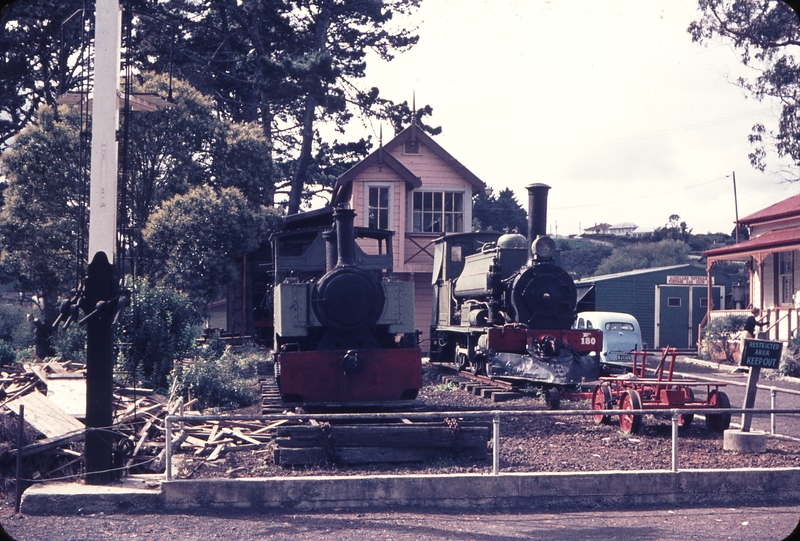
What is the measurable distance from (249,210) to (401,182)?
6.23 m

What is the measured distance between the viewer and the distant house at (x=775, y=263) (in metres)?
22.3

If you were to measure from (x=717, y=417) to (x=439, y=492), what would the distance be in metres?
4.80

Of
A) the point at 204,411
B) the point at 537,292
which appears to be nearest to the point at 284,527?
the point at 204,411

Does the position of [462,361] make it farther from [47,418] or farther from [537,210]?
[47,418]

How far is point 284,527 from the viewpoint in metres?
5.94

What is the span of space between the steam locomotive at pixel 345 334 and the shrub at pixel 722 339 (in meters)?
14.4

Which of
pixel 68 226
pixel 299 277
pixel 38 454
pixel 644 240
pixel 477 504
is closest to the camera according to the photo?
pixel 477 504

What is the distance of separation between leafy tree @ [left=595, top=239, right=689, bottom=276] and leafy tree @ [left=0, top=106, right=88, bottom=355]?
150 ft

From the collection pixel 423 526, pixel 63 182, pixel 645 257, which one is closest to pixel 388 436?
pixel 423 526

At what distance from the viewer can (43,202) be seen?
1688 cm

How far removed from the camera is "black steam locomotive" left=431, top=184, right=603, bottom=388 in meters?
12.8

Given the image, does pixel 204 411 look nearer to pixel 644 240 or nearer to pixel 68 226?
pixel 68 226

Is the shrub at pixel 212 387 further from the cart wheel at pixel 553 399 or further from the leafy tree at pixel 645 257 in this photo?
the leafy tree at pixel 645 257

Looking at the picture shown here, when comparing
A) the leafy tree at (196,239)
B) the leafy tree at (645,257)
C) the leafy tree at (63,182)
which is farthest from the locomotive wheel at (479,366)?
the leafy tree at (645,257)
